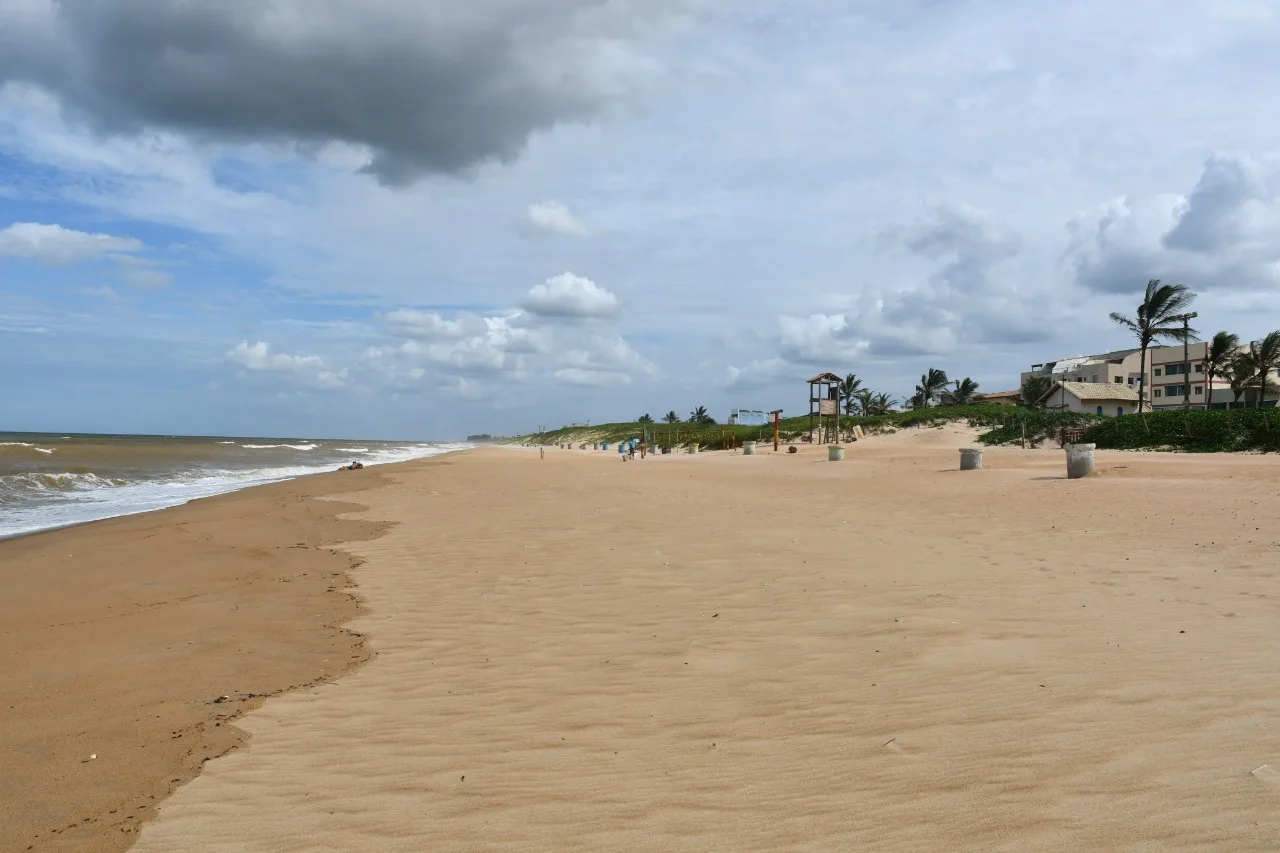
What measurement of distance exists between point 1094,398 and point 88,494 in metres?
62.0

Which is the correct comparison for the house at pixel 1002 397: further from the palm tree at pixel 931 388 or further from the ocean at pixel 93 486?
the ocean at pixel 93 486

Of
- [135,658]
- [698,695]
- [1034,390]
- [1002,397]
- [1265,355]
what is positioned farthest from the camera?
[1002,397]

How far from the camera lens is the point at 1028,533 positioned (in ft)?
37.2

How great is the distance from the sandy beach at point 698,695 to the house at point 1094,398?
179ft

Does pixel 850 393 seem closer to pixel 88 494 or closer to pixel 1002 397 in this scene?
pixel 1002 397

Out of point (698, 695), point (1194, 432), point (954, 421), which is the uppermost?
point (954, 421)

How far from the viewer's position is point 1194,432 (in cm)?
3095

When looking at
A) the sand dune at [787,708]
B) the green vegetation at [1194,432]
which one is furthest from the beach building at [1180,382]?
the sand dune at [787,708]

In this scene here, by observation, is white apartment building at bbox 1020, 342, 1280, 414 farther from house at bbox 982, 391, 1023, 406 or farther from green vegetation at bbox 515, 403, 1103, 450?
green vegetation at bbox 515, 403, 1103, 450

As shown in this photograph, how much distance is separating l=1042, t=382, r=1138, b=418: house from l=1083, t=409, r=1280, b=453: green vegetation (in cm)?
2645

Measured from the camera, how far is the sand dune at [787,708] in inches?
121

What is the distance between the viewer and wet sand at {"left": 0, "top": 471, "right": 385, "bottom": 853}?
3.67 meters

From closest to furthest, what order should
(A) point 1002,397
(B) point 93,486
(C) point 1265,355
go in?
(B) point 93,486 < (C) point 1265,355 < (A) point 1002,397

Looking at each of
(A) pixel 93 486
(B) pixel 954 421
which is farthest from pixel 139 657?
(B) pixel 954 421
